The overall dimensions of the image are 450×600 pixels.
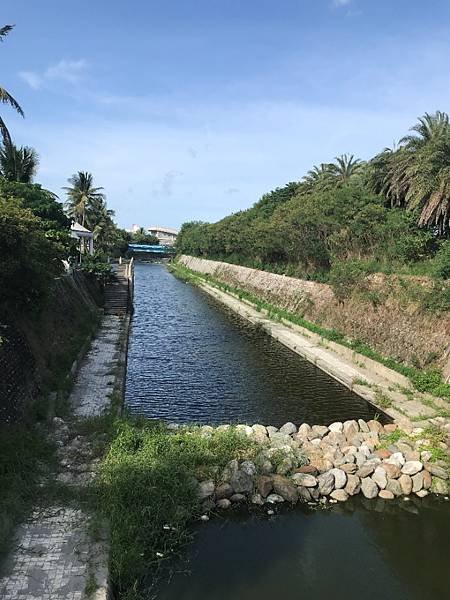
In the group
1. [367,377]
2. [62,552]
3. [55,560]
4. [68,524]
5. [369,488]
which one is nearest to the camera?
[55,560]

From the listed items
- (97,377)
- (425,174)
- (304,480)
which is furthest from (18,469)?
(425,174)

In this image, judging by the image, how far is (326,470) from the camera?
36.1 ft

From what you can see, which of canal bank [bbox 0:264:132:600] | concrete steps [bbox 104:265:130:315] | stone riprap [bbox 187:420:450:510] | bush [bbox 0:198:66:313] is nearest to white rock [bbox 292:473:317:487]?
stone riprap [bbox 187:420:450:510]

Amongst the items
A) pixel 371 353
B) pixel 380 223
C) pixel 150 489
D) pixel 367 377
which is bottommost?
pixel 150 489

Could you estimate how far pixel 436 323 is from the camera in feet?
58.5

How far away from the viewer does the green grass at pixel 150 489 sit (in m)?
7.81

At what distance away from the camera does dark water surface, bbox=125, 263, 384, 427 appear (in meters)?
15.2

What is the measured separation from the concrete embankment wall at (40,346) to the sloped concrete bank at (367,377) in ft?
32.4

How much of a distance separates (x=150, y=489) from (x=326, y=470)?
4165mm

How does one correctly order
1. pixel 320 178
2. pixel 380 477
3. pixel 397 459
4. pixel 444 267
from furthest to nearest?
1. pixel 320 178
2. pixel 444 267
3. pixel 397 459
4. pixel 380 477

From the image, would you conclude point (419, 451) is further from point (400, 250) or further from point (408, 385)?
point (400, 250)

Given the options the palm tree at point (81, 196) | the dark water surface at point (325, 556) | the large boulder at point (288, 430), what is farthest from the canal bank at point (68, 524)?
the palm tree at point (81, 196)

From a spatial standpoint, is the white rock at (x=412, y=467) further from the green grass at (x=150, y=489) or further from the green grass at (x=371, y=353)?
the green grass at (x=371, y=353)

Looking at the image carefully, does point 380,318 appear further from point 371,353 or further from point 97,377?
point 97,377
